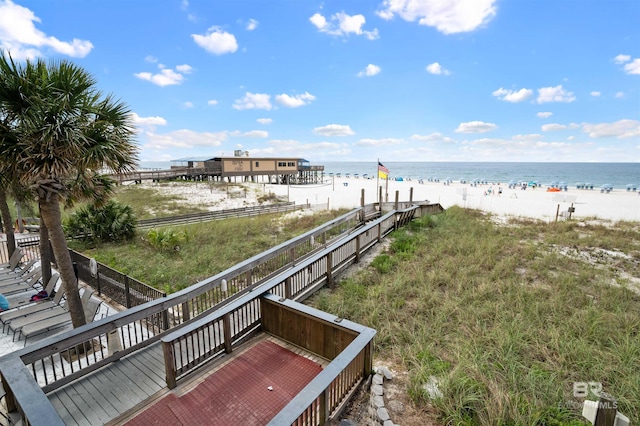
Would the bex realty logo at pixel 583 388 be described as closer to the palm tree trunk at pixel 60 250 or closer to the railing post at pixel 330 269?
the railing post at pixel 330 269

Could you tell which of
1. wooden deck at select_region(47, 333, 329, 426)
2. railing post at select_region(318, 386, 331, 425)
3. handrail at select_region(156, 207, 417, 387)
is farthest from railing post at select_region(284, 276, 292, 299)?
railing post at select_region(318, 386, 331, 425)

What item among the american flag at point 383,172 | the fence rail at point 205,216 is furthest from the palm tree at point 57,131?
the fence rail at point 205,216

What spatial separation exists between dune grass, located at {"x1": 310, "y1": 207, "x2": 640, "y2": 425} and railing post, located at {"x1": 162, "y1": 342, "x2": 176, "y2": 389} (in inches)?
123

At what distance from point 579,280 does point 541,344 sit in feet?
13.9

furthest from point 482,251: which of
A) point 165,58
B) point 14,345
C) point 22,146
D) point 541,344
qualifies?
point 165,58

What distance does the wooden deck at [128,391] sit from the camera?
349cm

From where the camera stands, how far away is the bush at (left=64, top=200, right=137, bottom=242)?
15328 mm

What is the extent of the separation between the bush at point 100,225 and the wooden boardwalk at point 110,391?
13561 mm

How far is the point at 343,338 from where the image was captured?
4.11 meters

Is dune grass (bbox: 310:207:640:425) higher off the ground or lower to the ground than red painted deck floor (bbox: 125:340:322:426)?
higher

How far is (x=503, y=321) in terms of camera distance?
17.9 feet

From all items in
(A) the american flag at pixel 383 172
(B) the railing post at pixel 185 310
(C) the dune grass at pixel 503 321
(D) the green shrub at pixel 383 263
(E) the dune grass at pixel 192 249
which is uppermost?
(A) the american flag at pixel 383 172

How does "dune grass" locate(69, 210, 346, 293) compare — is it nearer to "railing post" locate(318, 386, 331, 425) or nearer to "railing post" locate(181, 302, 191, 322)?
"railing post" locate(181, 302, 191, 322)

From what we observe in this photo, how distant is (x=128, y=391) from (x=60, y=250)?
10.0ft
